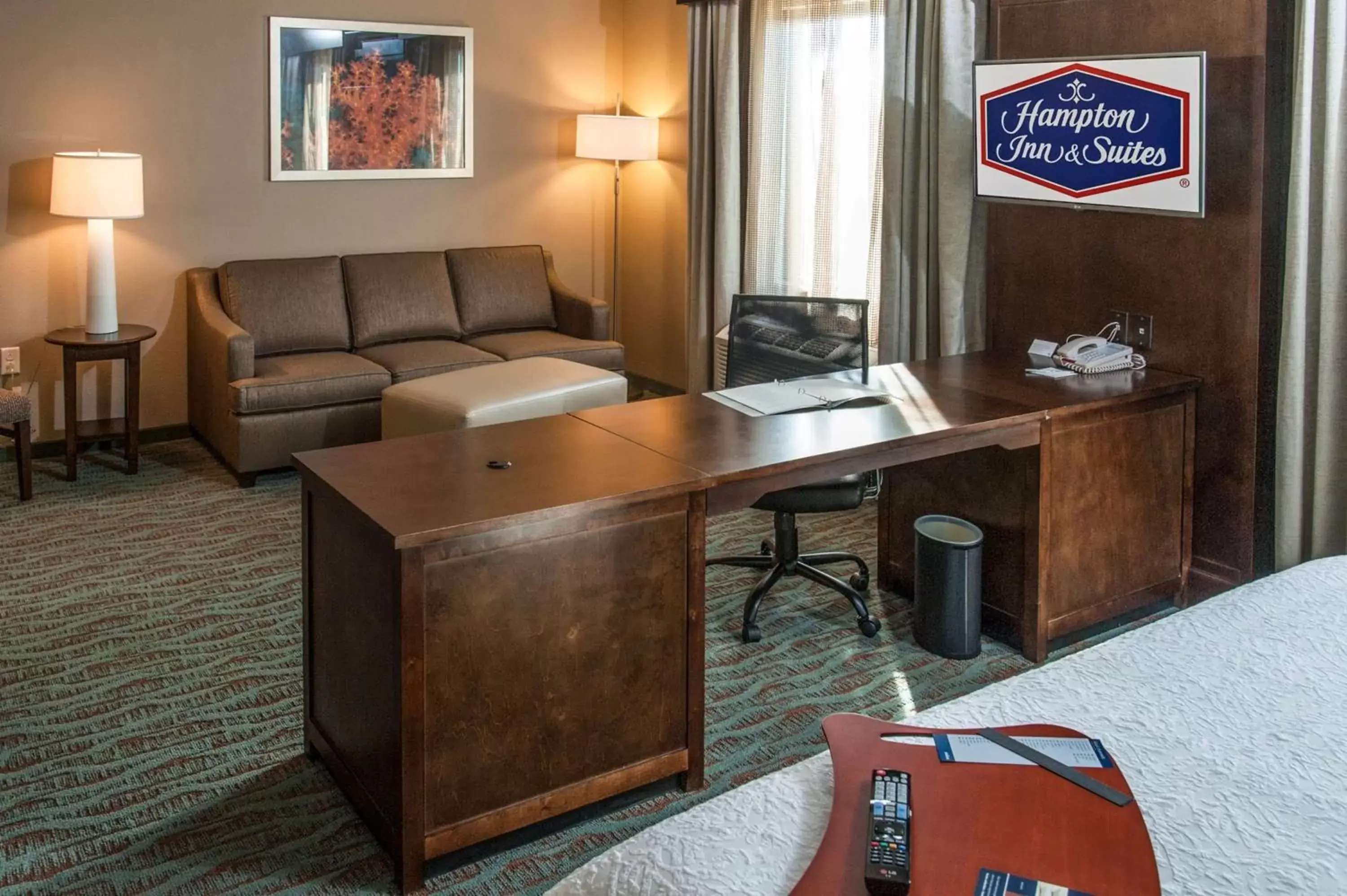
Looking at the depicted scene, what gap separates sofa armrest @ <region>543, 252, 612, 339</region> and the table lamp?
2.05 m

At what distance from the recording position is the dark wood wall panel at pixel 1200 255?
3.67 meters

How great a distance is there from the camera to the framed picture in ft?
19.7

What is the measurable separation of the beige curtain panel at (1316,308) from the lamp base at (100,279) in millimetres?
4427

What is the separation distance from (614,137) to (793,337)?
268 cm

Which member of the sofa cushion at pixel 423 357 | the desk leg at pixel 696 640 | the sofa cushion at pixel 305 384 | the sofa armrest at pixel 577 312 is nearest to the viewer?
the desk leg at pixel 696 640

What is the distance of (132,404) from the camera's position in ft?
17.5

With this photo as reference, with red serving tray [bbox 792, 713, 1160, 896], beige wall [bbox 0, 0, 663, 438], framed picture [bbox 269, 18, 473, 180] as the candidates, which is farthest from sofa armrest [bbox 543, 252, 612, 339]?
red serving tray [bbox 792, 713, 1160, 896]

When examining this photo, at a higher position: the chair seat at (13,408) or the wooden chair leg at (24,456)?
the chair seat at (13,408)

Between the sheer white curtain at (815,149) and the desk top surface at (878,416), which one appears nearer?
the desk top surface at (878,416)

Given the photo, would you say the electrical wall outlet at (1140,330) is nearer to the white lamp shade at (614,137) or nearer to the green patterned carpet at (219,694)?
the green patterned carpet at (219,694)

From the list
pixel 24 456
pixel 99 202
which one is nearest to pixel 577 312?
pixel 99 202

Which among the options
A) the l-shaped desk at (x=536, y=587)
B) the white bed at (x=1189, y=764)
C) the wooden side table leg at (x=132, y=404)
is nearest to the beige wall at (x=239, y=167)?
the wooden side table leg at (x=132, y=404)

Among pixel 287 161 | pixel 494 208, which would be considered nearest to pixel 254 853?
pixel 287 161

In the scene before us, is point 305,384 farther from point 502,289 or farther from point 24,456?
point 502,289
